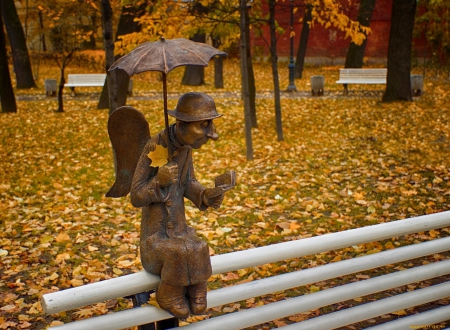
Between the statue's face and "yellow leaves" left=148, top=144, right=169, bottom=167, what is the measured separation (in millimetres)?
112

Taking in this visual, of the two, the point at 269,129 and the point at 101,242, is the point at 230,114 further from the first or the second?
the point at 101,242

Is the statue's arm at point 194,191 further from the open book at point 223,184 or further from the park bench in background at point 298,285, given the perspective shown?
the park bench in background at point 298,285

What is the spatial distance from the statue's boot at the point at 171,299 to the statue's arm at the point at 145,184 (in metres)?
0.40

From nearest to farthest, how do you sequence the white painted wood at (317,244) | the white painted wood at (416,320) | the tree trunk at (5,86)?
1. the white painted wood at (317,244)
2. the white painted wood at (416,320)
3. the tree trunk at (5,86)

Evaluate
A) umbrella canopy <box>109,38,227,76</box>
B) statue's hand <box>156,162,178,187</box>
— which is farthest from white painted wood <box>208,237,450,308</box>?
umbrella canopy <box>109,38,227,76</box>

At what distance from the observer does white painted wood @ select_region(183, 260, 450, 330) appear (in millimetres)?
2729

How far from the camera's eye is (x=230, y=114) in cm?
1348

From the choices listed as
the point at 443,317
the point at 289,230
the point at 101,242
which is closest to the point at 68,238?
the point at 101,242

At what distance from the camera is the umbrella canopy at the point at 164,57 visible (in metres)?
2.43

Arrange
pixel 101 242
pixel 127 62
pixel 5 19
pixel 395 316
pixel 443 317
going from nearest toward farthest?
pixel 127 62, pixel 443 317, pixel 395 316, pixel 101 242, pixel 5 19

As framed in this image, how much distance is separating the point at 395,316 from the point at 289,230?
2.01 meters

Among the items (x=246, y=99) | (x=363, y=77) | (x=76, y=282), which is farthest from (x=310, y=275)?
(x=363, y=77)

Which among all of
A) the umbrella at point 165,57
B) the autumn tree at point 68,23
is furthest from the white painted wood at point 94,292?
the autumn tree at point 68,23

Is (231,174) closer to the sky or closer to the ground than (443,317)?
closer to the sky
